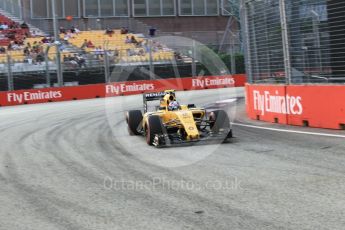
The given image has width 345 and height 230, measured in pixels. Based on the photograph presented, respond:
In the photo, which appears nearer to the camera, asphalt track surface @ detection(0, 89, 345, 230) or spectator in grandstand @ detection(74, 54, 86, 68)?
asphalt track surface @ detection(0, 89, 345, 230)

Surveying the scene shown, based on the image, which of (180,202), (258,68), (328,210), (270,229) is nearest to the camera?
(270,229)

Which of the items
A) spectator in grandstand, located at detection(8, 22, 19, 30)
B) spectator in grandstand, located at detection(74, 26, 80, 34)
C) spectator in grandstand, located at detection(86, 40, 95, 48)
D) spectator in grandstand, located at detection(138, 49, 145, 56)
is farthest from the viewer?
spectator in grandstand, located at detection(74, 26, 80, 34)

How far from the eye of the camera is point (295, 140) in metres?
10.2

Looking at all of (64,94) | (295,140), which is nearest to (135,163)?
(295,140)

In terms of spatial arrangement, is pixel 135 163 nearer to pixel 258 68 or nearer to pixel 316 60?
pixel 316 60

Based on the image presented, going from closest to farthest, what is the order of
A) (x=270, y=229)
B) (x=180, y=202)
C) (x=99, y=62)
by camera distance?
(x=270, y=229), (x=180, y=202), (x=99, y=62)

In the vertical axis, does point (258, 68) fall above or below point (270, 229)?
above

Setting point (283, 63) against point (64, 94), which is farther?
point (64, 94)

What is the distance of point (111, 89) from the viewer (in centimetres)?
3033

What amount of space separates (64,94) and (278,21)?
1779 centimetres

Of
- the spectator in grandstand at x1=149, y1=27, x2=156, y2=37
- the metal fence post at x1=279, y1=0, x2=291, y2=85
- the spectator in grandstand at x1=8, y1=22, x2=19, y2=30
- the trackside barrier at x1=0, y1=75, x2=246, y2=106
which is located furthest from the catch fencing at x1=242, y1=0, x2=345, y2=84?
the spectator in grandstand at x1=149, y1=27, x2=156, y2=37

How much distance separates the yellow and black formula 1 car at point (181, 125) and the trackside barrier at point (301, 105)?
225cm

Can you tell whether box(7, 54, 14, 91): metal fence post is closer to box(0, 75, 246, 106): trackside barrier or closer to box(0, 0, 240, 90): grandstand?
box(0, 0, 240, 90): grandstand

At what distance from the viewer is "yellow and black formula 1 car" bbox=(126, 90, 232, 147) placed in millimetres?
10078
